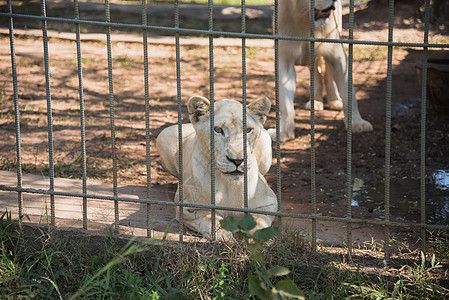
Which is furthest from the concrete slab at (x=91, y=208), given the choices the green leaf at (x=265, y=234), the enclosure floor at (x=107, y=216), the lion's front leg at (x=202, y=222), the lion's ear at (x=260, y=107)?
the green leaf at (x=265, y=234)

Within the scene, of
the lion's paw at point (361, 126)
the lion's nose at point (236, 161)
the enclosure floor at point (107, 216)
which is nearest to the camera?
the lion's nose at point (236, 161)

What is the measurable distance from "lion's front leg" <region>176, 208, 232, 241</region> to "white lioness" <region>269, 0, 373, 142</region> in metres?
2.58

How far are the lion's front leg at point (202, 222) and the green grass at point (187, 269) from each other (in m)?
0.18

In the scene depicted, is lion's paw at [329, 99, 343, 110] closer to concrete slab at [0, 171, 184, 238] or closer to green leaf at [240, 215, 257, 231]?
concrete slab at [0, 171, 184, 238]

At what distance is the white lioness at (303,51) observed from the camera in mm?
6199

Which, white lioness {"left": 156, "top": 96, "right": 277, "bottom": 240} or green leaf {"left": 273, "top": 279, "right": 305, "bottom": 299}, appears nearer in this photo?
green leaf {"left": 273, "top": 279, "right": 305, "bottom": 299}

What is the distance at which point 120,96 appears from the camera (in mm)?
8141

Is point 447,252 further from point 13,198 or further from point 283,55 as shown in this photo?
point 283,55

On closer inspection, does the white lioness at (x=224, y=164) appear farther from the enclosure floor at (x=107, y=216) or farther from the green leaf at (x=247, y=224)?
the green leaf at (x=247, y=224)

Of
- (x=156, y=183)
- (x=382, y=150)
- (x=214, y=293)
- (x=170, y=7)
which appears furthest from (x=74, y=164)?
(x=170, y=7)

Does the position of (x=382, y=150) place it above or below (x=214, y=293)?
above

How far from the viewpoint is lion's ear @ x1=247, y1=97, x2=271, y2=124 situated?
3926 millimetres

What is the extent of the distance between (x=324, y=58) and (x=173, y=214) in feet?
10.7

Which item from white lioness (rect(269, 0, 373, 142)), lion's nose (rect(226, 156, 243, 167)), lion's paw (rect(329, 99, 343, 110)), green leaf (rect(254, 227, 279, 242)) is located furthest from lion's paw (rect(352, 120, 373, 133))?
green leaf (rect(254, 227, 279, 242))
